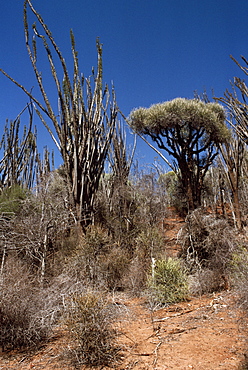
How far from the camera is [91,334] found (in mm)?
3133

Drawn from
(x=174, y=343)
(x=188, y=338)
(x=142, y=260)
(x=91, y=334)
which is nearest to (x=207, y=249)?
(x=142, y=260)

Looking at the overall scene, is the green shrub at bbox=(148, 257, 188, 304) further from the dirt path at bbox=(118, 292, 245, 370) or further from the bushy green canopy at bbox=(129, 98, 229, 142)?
the bushy green canopy at bbox=(129, 98, 229, 142)

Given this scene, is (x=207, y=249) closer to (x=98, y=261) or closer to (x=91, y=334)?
(x=98, y=261)

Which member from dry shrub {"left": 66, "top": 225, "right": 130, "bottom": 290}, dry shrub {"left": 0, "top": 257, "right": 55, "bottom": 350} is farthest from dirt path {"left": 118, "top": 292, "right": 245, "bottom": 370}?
dry shrub {"left": 66, "top": 225, "right": 130, "bottom": 290}

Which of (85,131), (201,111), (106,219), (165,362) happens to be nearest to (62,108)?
(85,131)

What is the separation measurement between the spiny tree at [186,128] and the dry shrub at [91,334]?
18.7ft

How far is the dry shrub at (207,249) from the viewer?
543 centimetres

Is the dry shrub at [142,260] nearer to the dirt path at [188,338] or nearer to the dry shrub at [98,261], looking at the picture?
the dry shrub at [98,261]

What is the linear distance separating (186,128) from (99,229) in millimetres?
4663

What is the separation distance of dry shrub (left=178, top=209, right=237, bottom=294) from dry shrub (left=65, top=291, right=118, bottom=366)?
8.49ft

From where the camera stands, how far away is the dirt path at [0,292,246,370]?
2.89 m

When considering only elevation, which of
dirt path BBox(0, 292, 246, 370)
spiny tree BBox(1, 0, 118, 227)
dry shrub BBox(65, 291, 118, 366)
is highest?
spiny tree BBox(1, 0, 118, 227)

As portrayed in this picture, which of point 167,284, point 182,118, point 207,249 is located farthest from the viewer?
point 182,118

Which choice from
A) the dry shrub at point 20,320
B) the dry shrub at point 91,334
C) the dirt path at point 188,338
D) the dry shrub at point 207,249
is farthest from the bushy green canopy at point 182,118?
the dry shrub at point 91,334
